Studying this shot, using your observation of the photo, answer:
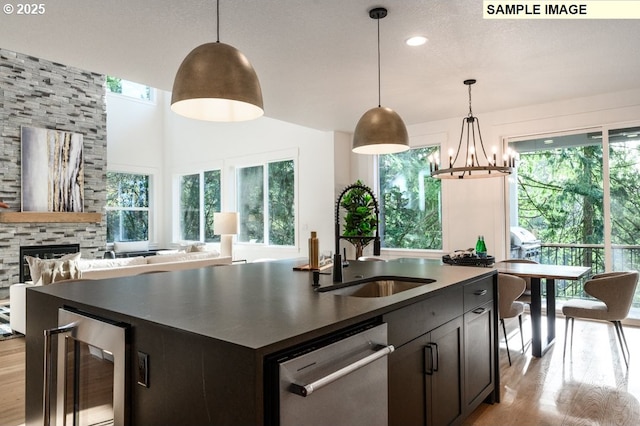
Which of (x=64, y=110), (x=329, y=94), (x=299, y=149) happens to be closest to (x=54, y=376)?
(x=329, y=94)

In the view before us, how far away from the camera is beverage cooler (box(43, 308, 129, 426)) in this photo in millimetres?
1372

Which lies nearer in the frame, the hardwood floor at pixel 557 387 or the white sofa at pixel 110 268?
the hardwood floor at pixel 557 387

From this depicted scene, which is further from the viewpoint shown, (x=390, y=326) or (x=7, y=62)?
(x=7, y=62)

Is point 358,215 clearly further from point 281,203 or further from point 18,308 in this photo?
point 18,308

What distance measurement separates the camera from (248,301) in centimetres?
163

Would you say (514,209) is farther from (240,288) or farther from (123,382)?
(123,382)

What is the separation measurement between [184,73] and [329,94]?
3.18m

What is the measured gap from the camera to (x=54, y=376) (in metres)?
1.71

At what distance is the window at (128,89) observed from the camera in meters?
9.13

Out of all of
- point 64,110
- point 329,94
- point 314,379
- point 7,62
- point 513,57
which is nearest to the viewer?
point 314,379

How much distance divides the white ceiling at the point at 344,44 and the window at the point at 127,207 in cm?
568

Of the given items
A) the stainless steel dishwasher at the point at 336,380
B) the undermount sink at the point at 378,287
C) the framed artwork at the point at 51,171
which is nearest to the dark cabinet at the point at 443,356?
the stainless steel dishwasher at the point at 336,380

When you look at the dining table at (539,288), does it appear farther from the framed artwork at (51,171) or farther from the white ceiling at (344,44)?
the framed artwork at (51,171)

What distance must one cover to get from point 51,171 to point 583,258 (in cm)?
847
